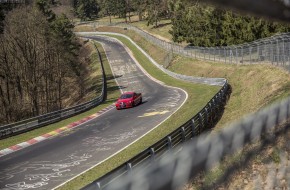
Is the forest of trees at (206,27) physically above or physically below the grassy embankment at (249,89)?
above

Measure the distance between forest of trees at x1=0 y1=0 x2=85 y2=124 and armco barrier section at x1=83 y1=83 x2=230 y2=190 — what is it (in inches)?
1150

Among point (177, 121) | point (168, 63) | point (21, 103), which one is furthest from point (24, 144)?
point (168, 63)

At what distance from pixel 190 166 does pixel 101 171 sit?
48.7 feet

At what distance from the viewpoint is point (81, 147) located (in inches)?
846

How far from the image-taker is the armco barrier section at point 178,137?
33.2ft

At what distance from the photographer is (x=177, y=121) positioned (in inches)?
965

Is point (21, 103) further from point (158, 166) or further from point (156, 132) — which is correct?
point (158, 166)

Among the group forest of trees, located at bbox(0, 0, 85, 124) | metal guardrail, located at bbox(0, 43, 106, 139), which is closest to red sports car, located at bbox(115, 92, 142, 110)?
metal guardrail, located at bbox(0, 43, 106, 139)

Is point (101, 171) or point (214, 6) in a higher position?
point (214, 6)

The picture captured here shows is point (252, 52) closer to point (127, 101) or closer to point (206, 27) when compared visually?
point (127, 101)

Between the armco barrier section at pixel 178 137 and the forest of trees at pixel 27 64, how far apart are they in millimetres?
29213

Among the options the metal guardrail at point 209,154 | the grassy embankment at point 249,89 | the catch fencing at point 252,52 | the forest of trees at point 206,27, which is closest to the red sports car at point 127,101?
the grassy embankment at point 249,89

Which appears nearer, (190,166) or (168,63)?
(190,166)

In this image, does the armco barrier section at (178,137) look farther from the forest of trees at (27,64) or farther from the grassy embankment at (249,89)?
the forest of trees at (27,64)
